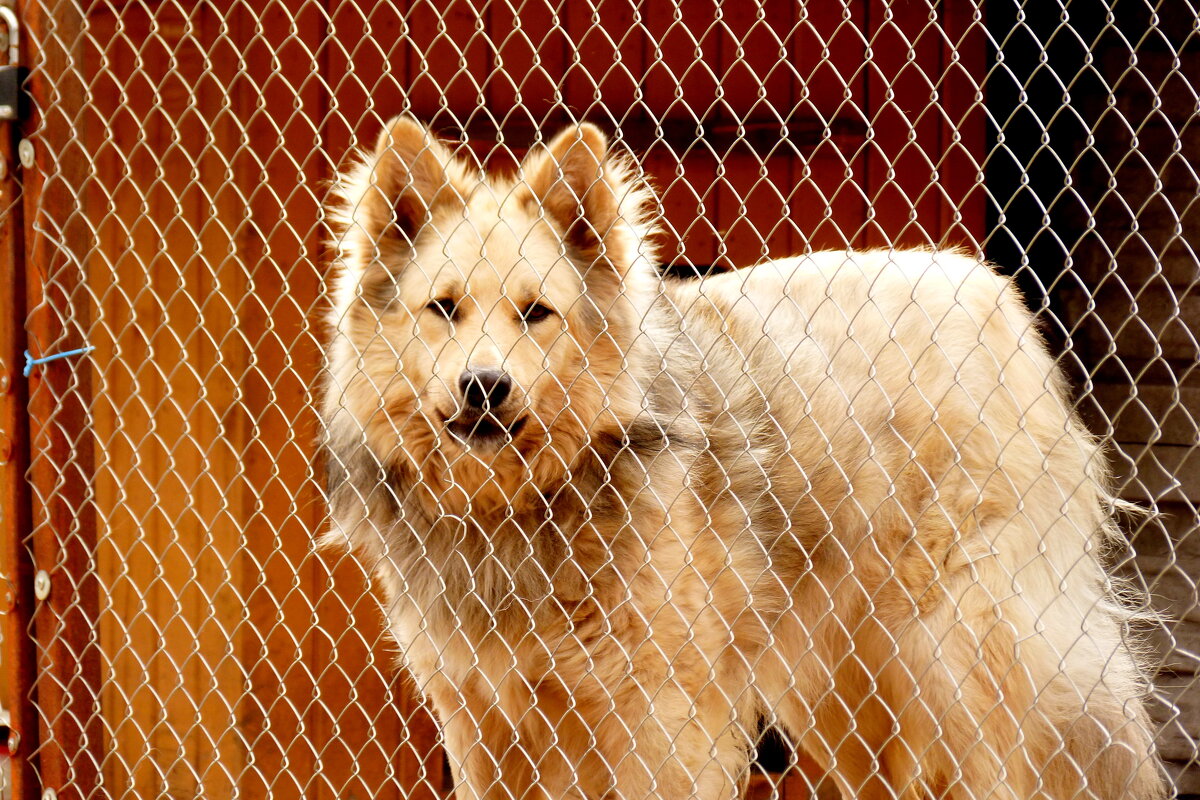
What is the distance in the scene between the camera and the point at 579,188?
3.21 meters

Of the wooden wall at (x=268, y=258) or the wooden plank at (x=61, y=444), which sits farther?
the wooden wall at (x=268, y=258)

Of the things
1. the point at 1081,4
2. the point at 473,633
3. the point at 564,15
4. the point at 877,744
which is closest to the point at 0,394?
the point at 473,633

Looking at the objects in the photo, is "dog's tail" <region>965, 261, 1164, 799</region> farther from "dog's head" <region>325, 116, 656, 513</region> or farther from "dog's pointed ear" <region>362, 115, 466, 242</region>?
"dog's pointed ear" <region>362, 115, 466, 242</region>

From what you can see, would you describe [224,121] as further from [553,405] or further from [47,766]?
[47,766]

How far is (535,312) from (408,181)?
532mm

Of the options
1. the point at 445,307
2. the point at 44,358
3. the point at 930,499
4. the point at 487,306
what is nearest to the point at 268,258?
the point at 44,358

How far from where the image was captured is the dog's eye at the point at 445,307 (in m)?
3.13

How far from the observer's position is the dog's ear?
3076 millimetres

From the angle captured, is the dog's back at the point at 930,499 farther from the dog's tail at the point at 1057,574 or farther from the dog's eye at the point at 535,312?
the dog's eye at the point at 535,312

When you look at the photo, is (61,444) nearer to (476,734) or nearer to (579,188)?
(476,734)

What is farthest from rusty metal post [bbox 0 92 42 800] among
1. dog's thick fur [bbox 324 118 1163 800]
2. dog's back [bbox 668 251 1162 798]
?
dog's back [bbox 668 251 1162 798]

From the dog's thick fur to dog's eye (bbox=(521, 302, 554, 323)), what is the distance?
1cm

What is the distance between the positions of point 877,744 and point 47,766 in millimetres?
2801

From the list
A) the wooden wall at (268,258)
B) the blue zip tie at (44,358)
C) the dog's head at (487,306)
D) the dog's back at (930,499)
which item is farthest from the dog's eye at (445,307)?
the wooden wall at (268,258)
